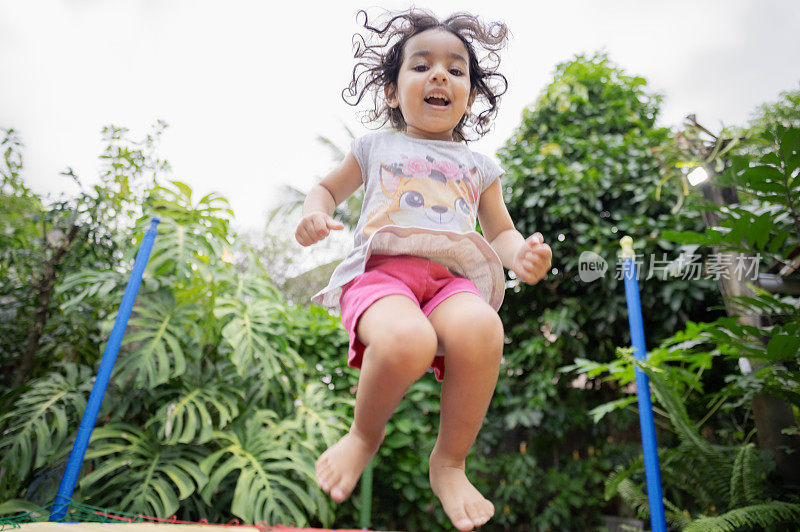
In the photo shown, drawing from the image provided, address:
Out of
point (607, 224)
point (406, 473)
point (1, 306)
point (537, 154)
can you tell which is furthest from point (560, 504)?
point (1, 306)

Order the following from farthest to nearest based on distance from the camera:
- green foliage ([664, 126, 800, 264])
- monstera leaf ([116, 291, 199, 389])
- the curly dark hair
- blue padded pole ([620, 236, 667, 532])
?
monstera leaf ([116, 291, 199, 389]), blue padded pole ([620, 236, 667, 532]), green foliage ([664, 126, 800, 264]), the curly dark hair

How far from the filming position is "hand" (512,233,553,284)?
0.93 metres

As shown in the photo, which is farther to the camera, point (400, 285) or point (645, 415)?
point (645, 415)

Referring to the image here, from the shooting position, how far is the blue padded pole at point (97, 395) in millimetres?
1803

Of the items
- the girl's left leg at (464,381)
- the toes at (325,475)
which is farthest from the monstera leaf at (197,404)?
the girl's left leg at (464,381)

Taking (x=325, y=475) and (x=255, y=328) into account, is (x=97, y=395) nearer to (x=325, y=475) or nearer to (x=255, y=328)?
(x=255, y=328)

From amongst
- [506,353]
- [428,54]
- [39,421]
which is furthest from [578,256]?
[39,421]

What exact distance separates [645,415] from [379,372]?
172cm

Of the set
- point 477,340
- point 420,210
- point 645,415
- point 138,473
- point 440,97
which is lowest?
point 138,473

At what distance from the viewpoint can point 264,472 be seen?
2355mm

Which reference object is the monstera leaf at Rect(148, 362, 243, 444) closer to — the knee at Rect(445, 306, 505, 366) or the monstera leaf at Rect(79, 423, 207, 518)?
the monstera leaf at Rect(79, 423, 207, 518)

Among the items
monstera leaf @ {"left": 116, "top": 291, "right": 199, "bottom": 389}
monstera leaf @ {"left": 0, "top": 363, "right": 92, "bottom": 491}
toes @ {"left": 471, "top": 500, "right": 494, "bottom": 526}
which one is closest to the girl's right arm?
toes @ {"left": 471, "top": 500, "right": 494, "bottom": 526}

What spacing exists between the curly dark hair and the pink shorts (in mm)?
446

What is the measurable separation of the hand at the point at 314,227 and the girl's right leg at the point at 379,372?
0.64 feet
